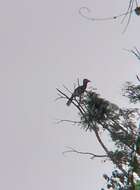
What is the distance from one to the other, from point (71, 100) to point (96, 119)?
41.8 inches

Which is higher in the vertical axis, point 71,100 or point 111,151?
point 71,100

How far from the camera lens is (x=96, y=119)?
1554 centimetres

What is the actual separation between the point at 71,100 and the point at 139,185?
12484mm

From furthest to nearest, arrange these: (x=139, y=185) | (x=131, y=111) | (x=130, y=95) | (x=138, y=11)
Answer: (x=131, y=111) < (x=130, y=95) < (x=139, y=185) < (x=138, y=11)

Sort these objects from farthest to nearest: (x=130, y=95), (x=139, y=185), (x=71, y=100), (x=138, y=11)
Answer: (x=71, y=100), (x=130, y=95), (x=139, y=185), (x=138, y=11)

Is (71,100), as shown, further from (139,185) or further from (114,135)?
(139,185)

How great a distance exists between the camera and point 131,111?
1658cm

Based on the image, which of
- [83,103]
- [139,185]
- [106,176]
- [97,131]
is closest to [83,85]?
[83,103]

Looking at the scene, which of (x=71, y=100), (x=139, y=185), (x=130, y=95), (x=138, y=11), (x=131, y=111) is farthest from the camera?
(x=131, y=111)

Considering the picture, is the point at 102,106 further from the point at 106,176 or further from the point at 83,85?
the point at 106,176

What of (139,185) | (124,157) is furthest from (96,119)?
(139,185)

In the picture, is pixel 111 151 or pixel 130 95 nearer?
pixel 130 95

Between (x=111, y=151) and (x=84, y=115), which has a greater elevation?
(x=84, y=115)

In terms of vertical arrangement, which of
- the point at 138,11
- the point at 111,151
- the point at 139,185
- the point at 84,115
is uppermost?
the point at 84,115
